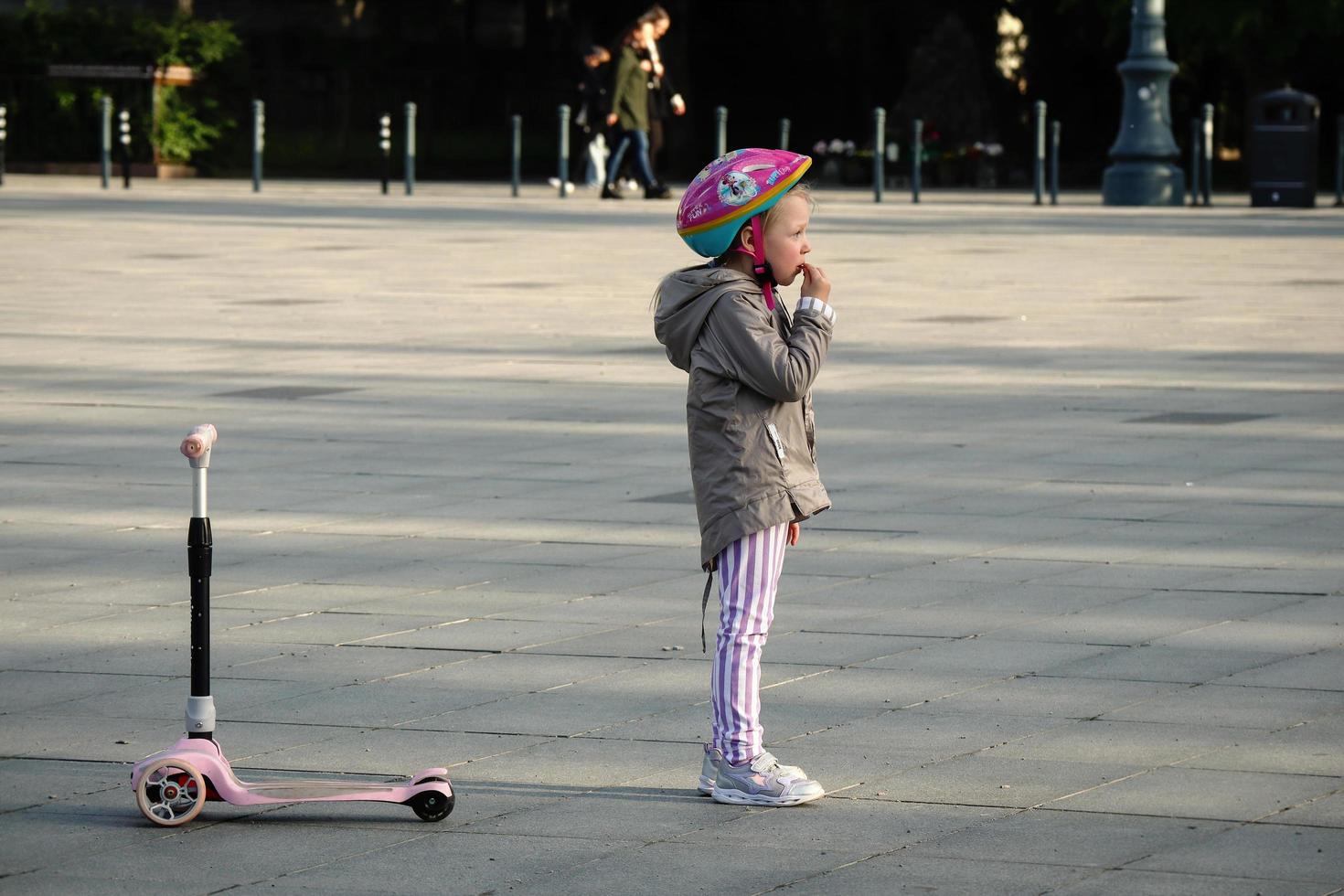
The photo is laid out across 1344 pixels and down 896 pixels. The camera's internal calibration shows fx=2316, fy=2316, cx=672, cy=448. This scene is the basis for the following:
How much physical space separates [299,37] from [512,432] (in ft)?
Result: 107

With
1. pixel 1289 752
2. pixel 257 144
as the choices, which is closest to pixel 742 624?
pixel 1289 752

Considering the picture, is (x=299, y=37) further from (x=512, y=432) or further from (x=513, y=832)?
(x=513, y=832)

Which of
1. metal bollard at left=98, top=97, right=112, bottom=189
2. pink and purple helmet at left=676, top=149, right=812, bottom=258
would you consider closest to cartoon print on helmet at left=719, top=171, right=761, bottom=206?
pink and purple helmet at left=676, top=149, right=812, bottom=258

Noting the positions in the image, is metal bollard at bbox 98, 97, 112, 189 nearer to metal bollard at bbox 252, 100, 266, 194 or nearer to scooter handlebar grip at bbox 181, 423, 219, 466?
metal bollard at bbox 252, 100, 266, 194

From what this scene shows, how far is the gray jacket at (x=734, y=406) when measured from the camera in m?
4.74

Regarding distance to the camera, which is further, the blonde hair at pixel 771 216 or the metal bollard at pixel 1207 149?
the metal bollard at pixel 1207 149

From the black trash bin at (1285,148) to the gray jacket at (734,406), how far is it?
2327cm

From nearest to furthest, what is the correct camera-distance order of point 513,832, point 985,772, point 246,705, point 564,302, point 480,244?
1. point 513,832
2. point 985,772
3. point 246,705
4. point 564,302
5. point 480,244

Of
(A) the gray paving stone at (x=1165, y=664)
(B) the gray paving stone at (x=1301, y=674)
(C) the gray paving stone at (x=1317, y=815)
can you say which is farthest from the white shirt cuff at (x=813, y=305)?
(B) the gray paving stone at (x=1301, y=674)

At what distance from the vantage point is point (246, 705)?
5.55 metres

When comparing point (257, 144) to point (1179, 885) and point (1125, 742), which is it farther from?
point (1179, 885)

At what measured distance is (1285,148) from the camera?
2741 cm

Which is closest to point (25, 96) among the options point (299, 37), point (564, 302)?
point (299, 37)

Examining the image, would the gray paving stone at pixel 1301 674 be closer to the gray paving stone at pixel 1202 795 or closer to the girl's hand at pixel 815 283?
the gray paving stone at pixel 1202 795
